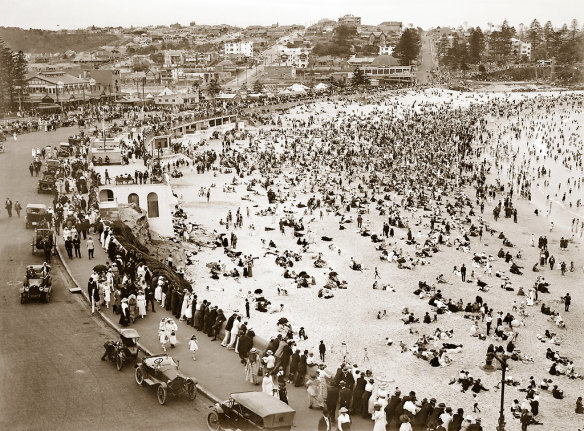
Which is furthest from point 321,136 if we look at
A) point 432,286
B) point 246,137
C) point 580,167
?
point 432,286

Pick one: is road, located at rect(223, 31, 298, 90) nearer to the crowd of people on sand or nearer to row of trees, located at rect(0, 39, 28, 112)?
the crowd of people on sand

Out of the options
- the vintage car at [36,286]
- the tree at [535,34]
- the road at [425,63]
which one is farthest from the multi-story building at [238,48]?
the vintage car at [36,286]

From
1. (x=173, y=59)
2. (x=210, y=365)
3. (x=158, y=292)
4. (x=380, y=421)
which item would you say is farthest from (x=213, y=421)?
(x=173, y=59)

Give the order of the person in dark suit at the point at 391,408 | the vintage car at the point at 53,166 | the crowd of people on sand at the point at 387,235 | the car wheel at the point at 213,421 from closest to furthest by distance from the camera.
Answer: the car wheel at the point at 213,421
the person in dark suit at the point at 391,408
the crowd of people on sand at the point at 387,235
the vintage car at the point at 53,166

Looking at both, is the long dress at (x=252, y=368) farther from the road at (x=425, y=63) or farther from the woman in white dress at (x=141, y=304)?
the road at (x=425, y=63)

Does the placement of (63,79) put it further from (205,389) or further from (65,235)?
(205,389)

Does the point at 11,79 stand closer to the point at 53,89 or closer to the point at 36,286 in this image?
the point at 53,89
